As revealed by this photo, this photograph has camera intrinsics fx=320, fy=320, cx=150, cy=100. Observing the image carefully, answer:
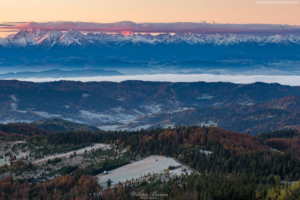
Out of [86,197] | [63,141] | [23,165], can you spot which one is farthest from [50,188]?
[63,141]

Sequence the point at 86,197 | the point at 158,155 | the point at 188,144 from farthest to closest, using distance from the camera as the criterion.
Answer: the point at 188,144, the point at 158,155, the point at 86,197

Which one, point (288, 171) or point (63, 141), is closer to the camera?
point (288, 171)

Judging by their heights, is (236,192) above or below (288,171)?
above

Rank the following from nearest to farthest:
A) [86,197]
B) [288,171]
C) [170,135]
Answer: [86,197] < [288,171] < [170,135]

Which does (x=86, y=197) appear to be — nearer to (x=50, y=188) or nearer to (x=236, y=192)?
(x=50, y=188)

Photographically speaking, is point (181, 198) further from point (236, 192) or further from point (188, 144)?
point (188, 144)

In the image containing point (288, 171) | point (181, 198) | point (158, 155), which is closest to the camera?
point (181, 198)

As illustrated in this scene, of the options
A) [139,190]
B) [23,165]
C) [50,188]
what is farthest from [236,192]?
[23,165]

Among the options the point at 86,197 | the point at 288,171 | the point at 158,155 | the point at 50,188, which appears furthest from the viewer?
the point at 158,155

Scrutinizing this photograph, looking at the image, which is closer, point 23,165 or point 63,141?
point 23,165
